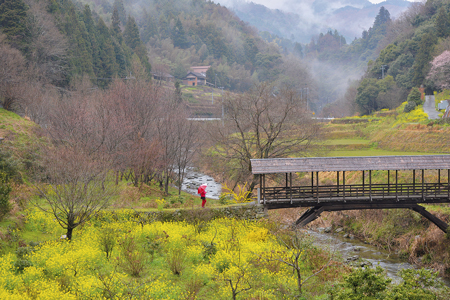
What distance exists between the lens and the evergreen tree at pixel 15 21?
3916cm

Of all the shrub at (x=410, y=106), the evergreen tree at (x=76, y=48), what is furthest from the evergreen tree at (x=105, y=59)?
the shrub at (x=410, y=106)

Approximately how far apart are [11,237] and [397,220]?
20741 mm

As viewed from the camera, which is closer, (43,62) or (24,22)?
(24,22)

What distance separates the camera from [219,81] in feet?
373

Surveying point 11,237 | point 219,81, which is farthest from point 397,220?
point 219,81

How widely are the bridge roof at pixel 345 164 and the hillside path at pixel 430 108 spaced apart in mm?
27028

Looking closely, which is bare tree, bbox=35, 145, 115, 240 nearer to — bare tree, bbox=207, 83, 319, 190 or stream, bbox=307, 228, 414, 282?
stream, bbox=307, 228, 414, 282

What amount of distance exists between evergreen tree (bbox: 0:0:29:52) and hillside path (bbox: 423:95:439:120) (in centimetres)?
4748

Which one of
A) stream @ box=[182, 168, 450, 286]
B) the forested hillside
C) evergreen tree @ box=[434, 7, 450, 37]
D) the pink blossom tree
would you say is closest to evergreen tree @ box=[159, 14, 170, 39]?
the forested hillside

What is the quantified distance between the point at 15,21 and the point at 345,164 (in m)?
39.7

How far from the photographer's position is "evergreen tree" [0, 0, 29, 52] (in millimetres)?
39156

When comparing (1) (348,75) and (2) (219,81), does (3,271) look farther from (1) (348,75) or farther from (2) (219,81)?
(1) (348,75)

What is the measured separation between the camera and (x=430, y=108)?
156 feet

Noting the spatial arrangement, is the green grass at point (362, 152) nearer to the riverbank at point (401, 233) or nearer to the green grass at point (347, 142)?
the green grass at point (347, 142)
